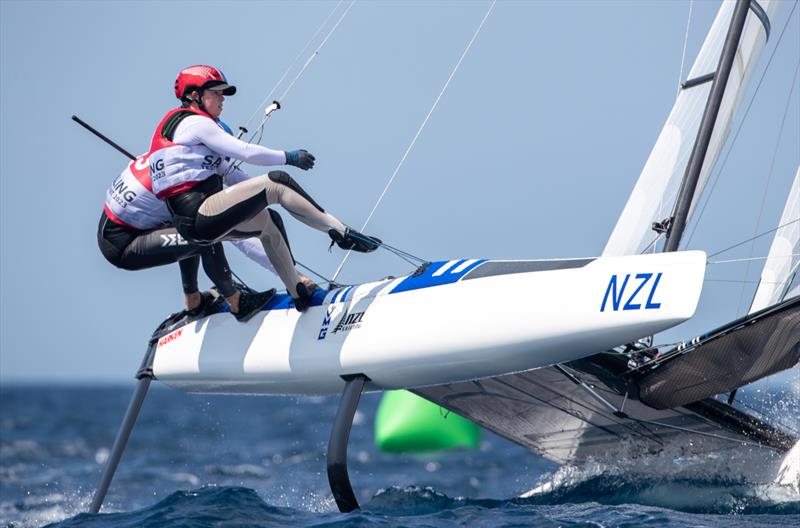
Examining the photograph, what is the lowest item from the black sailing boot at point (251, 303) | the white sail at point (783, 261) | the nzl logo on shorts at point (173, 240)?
the black sailing boot at point (251, 303)

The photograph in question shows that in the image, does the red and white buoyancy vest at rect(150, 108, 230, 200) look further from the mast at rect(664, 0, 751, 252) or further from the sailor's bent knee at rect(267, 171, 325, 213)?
the mast at rect(664, 0, 751, 252)

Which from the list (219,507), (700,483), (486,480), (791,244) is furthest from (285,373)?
(486,480)

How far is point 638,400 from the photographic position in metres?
4.57

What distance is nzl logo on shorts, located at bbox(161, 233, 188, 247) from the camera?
4.63 metres

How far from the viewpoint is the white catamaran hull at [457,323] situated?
12.4 ft

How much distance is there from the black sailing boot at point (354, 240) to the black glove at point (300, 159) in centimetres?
26

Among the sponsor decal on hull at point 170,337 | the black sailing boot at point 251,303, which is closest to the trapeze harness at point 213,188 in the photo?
the black sailing boot at point 251,303

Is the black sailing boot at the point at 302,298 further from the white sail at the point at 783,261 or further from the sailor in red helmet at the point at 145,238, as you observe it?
the white sail at the point at 783,261

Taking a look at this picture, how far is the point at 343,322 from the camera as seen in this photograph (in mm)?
4496

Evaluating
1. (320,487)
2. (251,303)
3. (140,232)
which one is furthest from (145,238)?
(320,487)

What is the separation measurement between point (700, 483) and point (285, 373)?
1813 millimetres

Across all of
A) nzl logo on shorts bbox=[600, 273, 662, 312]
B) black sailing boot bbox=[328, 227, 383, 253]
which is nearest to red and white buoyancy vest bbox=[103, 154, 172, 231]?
black sailing boot bbox=[328, 227, 383, 253]

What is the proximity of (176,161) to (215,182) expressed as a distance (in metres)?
0.18

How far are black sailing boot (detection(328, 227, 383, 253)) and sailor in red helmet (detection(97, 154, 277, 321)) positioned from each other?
732mm
